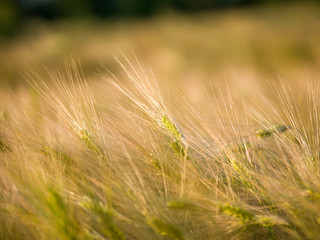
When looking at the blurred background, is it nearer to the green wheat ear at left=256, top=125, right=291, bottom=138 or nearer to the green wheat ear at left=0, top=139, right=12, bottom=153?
the green wheat ear at left=256, top=125, right=291, bottom=138

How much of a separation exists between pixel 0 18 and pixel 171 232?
34.6 ft

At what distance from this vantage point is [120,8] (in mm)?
13062

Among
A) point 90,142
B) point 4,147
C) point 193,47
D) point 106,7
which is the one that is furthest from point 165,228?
point 106,7

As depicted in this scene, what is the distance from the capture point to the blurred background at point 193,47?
3541mm

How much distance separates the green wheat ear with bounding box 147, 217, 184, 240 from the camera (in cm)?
67

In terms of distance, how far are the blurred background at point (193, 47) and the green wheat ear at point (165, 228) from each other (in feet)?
4.45

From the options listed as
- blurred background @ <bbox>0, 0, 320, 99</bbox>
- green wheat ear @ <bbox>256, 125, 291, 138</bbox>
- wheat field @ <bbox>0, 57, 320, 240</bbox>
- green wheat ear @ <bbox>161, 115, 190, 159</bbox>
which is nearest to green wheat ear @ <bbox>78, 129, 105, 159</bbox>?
A: wheat field @ <bbox>0, 57, 320, 240</bbox>

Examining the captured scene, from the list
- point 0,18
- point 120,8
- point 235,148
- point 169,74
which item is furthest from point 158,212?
point 120,8

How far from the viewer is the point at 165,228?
675 millimetres

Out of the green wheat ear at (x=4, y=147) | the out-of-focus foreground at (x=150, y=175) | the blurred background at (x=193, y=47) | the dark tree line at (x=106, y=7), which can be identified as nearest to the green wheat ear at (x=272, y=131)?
the out-of-focus foreground at (x=150, y=175)

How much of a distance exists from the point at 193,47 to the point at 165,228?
5.12m

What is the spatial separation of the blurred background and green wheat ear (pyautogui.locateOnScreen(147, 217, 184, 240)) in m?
1.36

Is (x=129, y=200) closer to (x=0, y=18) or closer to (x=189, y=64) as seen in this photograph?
(x=189, y=64)

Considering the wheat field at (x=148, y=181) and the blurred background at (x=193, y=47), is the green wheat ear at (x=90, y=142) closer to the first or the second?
the wheat field at (x=148, y=181)
